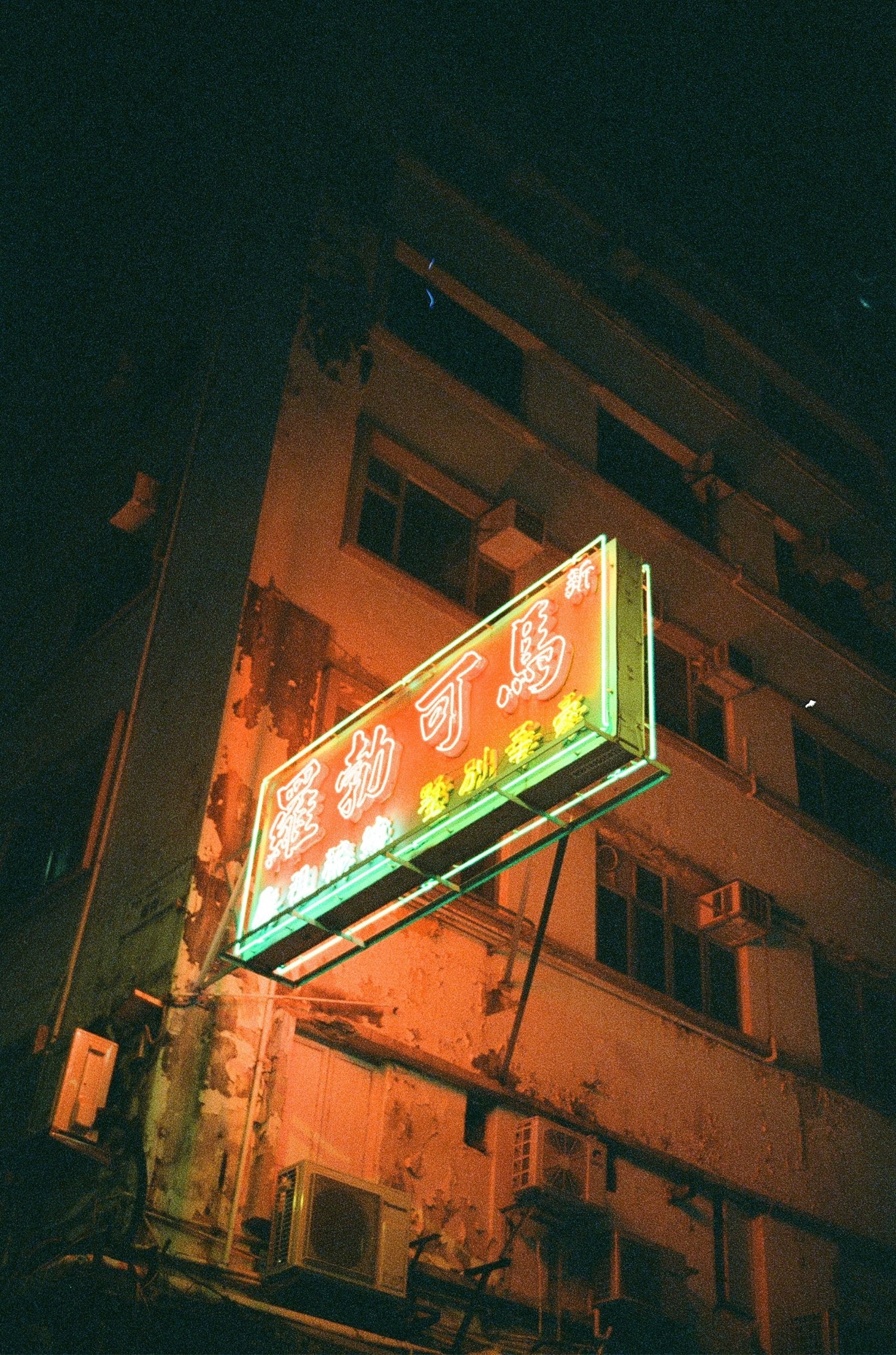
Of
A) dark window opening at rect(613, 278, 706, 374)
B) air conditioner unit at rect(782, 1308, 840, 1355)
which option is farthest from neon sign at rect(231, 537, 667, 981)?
dark window opening at rect(613, 278, 706, 374)

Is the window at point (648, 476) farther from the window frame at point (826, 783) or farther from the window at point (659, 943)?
the window at point (659, 943)

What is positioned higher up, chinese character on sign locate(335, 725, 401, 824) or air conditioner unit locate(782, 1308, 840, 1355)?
chinese character on sign locate(335, 725, 401, 824)

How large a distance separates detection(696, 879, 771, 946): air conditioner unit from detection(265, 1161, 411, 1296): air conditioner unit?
17.5 feet

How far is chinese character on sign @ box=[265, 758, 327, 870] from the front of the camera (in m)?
8.00

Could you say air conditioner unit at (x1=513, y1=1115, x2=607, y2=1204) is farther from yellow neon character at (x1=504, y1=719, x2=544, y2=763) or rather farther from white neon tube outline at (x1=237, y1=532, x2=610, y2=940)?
yellow neon character at (x1=504, y1=719, x2=544, y2=763)

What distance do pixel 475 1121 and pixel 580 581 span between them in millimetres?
4951

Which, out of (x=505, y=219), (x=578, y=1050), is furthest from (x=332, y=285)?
(x=578, y=1050)

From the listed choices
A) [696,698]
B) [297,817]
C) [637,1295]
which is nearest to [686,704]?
[696,698]

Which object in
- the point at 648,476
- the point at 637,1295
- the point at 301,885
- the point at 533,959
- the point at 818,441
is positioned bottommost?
the point at 637,1295

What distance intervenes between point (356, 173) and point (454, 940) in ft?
28.9

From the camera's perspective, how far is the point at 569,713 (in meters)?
6.72

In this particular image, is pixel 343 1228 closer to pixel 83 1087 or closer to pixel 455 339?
pixel 83 1087

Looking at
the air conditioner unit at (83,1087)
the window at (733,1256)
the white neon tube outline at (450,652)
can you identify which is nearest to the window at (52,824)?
the air conditioner unit at (83,1087)

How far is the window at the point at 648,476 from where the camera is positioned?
16.0 meters
